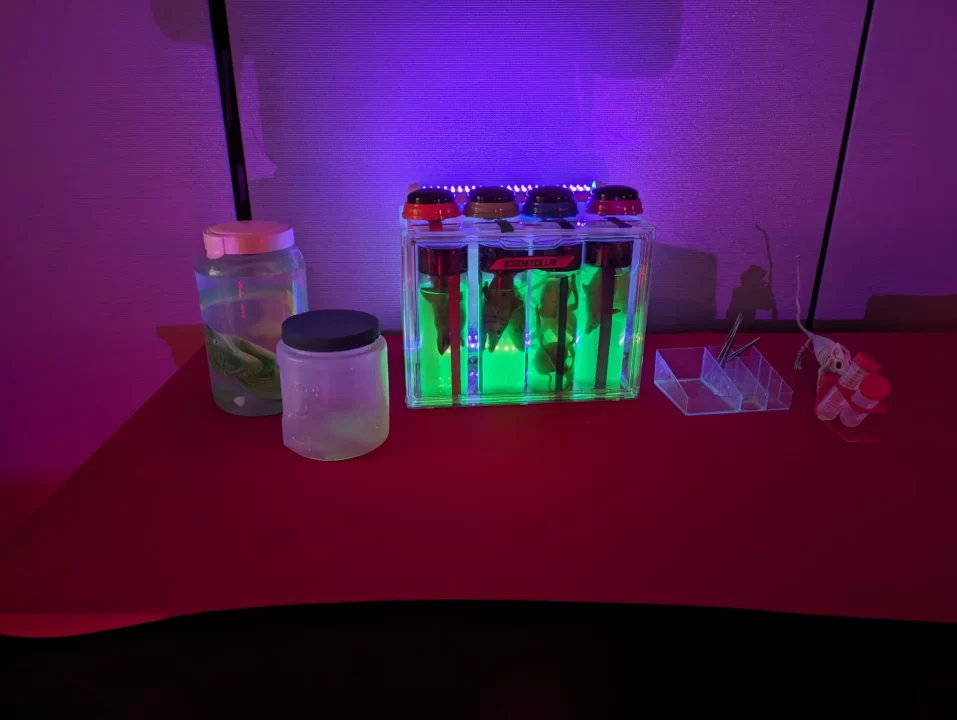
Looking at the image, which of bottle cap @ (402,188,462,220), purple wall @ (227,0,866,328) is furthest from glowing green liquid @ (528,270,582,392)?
purple wall @ (227,0,866,328)

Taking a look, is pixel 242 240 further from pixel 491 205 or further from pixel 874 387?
pixel 874 387

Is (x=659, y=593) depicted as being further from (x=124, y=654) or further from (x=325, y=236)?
(x=325, y=236)

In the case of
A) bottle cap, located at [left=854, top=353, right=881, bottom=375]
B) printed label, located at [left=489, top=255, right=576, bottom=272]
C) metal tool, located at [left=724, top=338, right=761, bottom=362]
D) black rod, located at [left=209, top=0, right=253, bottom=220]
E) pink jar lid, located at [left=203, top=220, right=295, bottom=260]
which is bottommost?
metal tool, located at [left=724, top=338, right=761, bottom=362]

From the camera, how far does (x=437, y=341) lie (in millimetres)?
830

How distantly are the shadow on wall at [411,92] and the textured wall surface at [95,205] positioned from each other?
0.06 m

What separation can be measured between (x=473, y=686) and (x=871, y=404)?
0.56 m

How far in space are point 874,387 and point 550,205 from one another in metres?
0.44

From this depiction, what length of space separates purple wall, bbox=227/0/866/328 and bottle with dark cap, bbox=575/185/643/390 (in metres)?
0.20

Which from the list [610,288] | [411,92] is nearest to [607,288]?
[610,288]

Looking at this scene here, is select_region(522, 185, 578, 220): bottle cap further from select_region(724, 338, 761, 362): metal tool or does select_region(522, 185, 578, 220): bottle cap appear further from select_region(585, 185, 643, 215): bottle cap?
select_region(724, 338, 761, 362): metal tool

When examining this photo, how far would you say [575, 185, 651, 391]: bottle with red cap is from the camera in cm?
81

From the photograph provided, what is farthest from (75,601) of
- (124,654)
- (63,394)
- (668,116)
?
(668,116)

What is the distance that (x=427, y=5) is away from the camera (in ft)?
3.06

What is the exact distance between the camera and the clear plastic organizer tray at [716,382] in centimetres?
86
